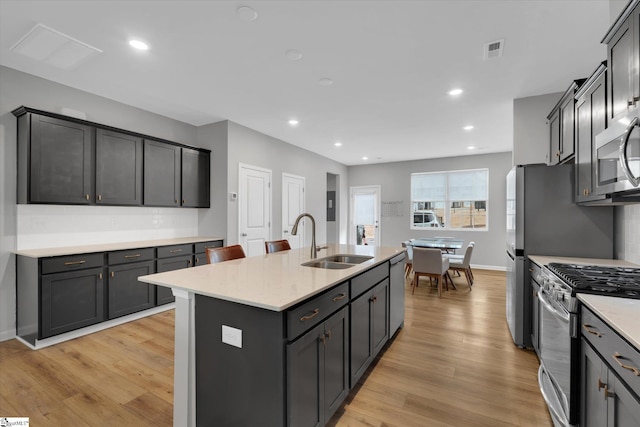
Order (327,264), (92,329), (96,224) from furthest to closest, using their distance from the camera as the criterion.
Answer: (96,224)
(92,329)
(327,264)

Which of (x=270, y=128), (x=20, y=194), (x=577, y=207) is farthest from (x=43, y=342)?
(x=577, y=207)

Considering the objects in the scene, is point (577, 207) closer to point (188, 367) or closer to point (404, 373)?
point (404, 373)

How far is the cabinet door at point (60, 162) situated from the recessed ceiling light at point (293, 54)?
2.51 m

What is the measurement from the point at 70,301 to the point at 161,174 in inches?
74.6

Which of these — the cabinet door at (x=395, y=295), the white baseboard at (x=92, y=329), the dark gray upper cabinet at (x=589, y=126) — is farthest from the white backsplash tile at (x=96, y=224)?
the dark gray upper cabinet at (x=589, y=126)

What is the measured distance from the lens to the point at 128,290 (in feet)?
11.4

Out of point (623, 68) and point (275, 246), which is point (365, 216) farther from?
point (623, 68)

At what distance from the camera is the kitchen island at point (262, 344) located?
137 cm

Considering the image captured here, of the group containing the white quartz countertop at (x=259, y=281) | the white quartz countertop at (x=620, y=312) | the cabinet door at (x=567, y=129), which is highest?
the cabinet door at (x=567, y=129)

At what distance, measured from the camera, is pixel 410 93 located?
3.55m

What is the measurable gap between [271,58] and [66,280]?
10.0 feet

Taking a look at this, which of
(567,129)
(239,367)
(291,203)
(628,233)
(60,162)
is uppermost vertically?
(567,129)

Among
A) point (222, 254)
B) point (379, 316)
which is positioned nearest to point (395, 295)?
point (379, 316)

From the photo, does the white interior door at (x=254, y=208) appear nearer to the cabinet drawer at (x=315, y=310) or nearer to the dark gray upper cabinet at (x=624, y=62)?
the cabinet drawer at (x=315, y=310)
